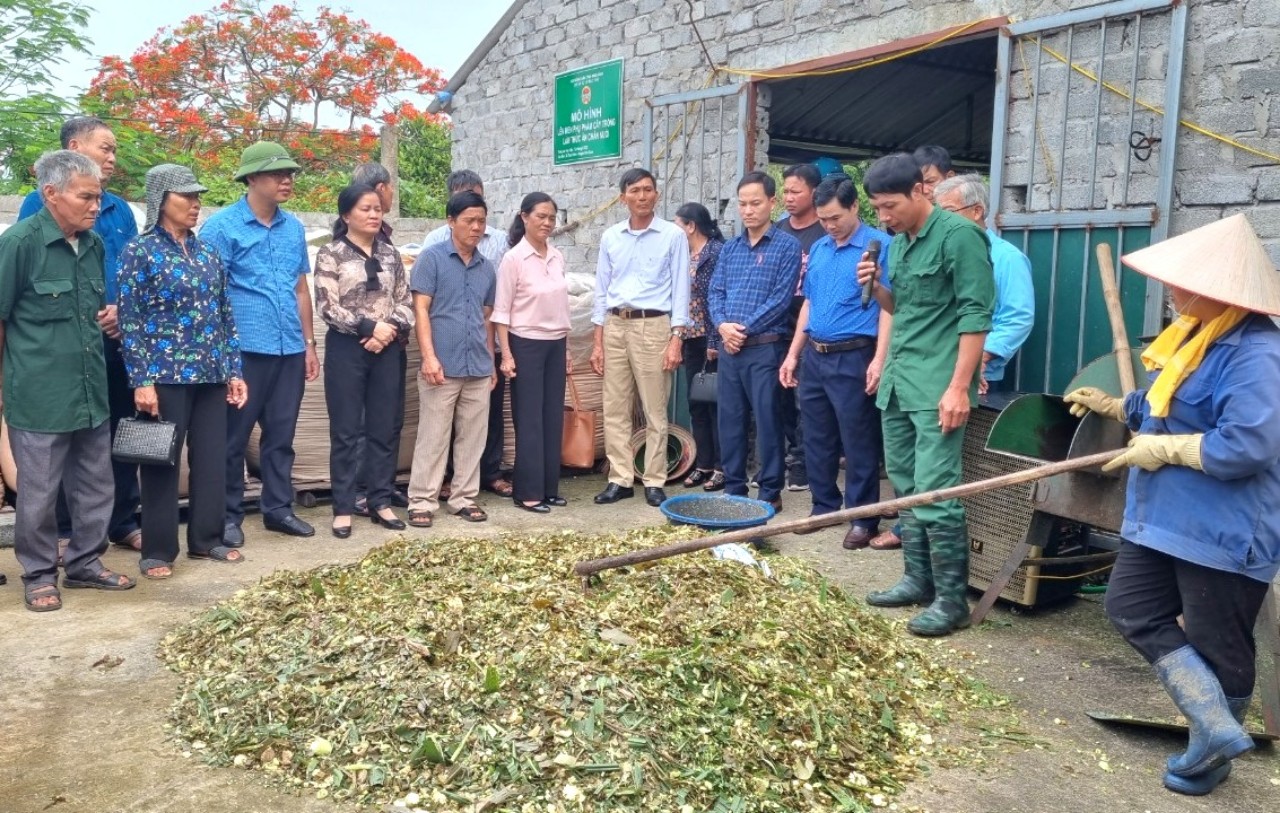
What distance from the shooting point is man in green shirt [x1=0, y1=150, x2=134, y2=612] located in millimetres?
4496

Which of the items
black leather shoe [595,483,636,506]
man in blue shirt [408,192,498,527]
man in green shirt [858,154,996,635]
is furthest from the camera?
black leather shoe [595,483,636,506]

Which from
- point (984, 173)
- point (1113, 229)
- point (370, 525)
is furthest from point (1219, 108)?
point (984, 173)

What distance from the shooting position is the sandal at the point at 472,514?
20.7 ft

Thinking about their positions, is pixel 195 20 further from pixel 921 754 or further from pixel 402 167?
pixel 921 754

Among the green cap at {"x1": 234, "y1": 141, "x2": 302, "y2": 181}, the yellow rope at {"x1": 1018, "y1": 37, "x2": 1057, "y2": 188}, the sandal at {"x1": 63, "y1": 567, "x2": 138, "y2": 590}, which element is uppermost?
the yellow rope at {"x1": 1018, "y1": 37, "x2": 1057, "y2": 188}

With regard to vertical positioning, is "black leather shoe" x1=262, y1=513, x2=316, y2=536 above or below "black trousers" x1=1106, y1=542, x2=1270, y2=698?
below

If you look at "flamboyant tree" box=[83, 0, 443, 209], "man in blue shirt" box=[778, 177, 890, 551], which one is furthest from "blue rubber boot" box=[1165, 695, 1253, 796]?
"flamboyant tree" box=[83, 0, 443, 209]

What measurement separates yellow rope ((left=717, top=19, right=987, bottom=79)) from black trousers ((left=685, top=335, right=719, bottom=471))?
1911mm

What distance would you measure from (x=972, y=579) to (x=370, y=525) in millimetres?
3250

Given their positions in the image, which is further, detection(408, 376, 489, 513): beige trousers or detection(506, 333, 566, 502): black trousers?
detection(506, 333, 566, 502): black trousers

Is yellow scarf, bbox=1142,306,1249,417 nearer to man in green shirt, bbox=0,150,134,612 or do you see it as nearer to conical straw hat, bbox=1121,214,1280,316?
conical straw hat, bbox=1121,214,1280,316

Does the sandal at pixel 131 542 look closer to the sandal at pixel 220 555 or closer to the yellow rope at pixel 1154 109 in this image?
the sandal at pixel 220 555

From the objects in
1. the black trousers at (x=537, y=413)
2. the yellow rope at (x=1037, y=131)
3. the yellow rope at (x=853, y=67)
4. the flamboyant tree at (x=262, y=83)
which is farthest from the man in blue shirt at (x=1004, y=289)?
the flamboyant tree at (x=262, y=83)

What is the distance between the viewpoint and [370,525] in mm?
6176
